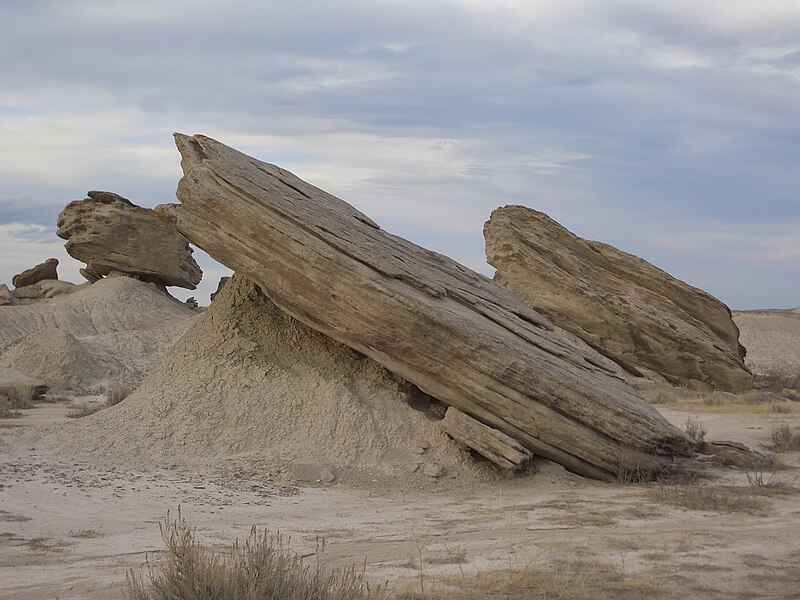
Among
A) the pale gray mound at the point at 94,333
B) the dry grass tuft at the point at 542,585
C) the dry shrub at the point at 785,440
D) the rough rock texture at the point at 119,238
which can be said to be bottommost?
the dry grass tuft at the point at 542,585

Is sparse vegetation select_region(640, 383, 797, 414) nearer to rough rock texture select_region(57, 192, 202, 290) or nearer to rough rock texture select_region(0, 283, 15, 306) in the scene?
rough rock texture select_region(57, 192, 202, 290)

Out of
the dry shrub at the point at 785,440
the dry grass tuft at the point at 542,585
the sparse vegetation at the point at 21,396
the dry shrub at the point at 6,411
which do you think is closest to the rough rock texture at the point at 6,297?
the sparse vegetation at the point at 21,396

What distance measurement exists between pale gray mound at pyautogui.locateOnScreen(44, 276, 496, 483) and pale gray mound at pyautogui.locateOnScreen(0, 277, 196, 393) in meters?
8.35

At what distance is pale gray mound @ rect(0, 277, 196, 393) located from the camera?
17.7 metres

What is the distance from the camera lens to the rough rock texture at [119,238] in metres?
26.5

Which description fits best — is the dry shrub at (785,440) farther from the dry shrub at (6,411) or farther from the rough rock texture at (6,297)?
the rough rock texture at (6,297)

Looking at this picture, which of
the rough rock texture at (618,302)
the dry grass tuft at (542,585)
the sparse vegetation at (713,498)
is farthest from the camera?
the rough rock texture at (618,302)

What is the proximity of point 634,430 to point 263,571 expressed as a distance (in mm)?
5638

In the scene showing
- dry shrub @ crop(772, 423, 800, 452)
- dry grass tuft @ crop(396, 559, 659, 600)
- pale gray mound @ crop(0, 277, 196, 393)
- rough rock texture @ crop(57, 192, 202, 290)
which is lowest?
dry grass tuft @ crop(396, 559, 659, 600)

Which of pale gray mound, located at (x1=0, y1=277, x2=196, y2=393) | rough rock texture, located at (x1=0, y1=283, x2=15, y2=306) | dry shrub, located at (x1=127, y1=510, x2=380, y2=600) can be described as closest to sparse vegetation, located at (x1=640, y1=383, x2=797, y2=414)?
pale gray mound, located at (x1=0, y1=277, x2=196, y2=393)

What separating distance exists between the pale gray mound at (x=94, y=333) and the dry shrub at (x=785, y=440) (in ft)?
40.0

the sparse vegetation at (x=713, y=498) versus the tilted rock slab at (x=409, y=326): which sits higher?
the tilted rock slab at (x=409, y=326)

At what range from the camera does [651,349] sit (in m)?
19.7

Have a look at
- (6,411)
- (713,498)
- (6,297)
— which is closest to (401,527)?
(713,498)
